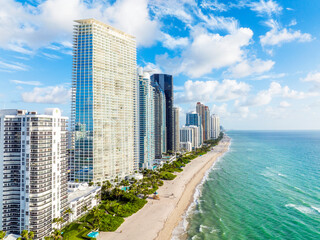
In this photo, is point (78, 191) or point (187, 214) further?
point (78, 191)

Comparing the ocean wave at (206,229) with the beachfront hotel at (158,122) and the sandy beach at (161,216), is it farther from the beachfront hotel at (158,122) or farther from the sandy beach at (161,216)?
the beachfront hotel at (158,122)

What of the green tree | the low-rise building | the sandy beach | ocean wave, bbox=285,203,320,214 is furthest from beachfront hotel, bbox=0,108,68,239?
ocean wave, bbox=285,203,320,214

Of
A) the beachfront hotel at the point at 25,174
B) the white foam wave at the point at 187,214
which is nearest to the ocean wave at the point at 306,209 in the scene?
the white foam wave at the point at 187,214

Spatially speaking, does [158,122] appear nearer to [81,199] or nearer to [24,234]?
[81,199]

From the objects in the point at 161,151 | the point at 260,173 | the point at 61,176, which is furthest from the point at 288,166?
the point at 61,176

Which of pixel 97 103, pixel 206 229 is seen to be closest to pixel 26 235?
pixel 206 229

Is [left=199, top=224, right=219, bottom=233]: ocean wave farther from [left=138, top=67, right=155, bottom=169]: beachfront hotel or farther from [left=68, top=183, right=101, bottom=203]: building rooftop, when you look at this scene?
[left=138, top=67, right=155, bottom=169]: beachfront hotel
